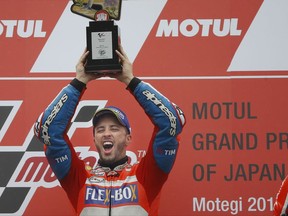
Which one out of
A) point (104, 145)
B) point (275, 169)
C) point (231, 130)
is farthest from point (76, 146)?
point (275, 169)

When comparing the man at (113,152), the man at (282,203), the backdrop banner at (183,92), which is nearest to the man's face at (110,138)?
the man at (113,152)

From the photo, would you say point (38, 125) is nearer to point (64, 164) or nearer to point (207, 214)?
point (64, 164)

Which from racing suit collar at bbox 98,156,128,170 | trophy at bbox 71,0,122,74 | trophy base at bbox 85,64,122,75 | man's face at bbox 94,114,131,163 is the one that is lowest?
racing suit collar at bbox 98,156,128,170

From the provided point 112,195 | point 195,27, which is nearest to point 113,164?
point 112,195

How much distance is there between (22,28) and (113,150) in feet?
3.08

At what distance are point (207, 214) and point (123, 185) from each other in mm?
638

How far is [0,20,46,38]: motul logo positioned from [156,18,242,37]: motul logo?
0.67 m

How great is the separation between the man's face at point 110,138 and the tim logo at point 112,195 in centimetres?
16

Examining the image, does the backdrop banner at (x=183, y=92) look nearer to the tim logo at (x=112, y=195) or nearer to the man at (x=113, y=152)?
the man at (x=113, y=152)

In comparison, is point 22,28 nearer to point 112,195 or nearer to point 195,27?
point 195,27

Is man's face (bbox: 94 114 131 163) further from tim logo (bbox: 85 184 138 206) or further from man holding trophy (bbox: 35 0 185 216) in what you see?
tim logo (bbox: 85 184 138 206)

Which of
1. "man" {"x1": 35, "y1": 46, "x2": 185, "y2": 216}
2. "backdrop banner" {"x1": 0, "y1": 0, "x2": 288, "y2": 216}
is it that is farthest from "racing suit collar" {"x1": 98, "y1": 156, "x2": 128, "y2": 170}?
"backdrop banner" {"x1": 0, "y1": 0, "x2": 288, "y2": 216}

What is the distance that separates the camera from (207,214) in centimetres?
334

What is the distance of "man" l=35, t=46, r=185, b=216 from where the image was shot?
2773mm
